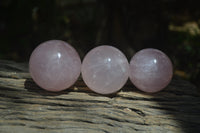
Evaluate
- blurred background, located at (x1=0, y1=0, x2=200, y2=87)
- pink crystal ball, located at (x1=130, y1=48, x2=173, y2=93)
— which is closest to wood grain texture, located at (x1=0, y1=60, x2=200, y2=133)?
pink crystal ball, located at (x1=130, y1=48, x2=173, y2=93)

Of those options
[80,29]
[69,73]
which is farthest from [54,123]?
[80,29]

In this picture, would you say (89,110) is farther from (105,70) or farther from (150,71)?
(150,71)

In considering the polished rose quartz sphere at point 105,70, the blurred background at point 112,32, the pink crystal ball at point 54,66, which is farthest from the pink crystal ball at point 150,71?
the blurred background at point 112,32

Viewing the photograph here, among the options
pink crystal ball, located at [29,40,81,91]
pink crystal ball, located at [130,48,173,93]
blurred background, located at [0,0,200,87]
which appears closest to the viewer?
pink crystal ball, located at [29,40,81,91]

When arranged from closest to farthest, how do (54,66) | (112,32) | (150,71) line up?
(54,66) < (150,71) < (112,32)

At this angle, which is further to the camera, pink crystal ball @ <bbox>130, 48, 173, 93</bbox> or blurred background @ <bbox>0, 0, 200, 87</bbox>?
blurred background @ <bbox>0, 0, 200, 87</bbox>

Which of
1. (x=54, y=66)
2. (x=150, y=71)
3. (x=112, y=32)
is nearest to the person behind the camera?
(x=54, y=66)

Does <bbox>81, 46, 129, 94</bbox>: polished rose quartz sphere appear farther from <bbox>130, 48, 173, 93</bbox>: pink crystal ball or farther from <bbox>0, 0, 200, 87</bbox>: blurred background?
<bbox>0, 0, 200, 87</bbox>: blurred background

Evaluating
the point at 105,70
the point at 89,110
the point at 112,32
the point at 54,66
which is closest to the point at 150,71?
the point at 105,70

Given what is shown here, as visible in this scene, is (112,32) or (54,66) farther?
(112,32)
